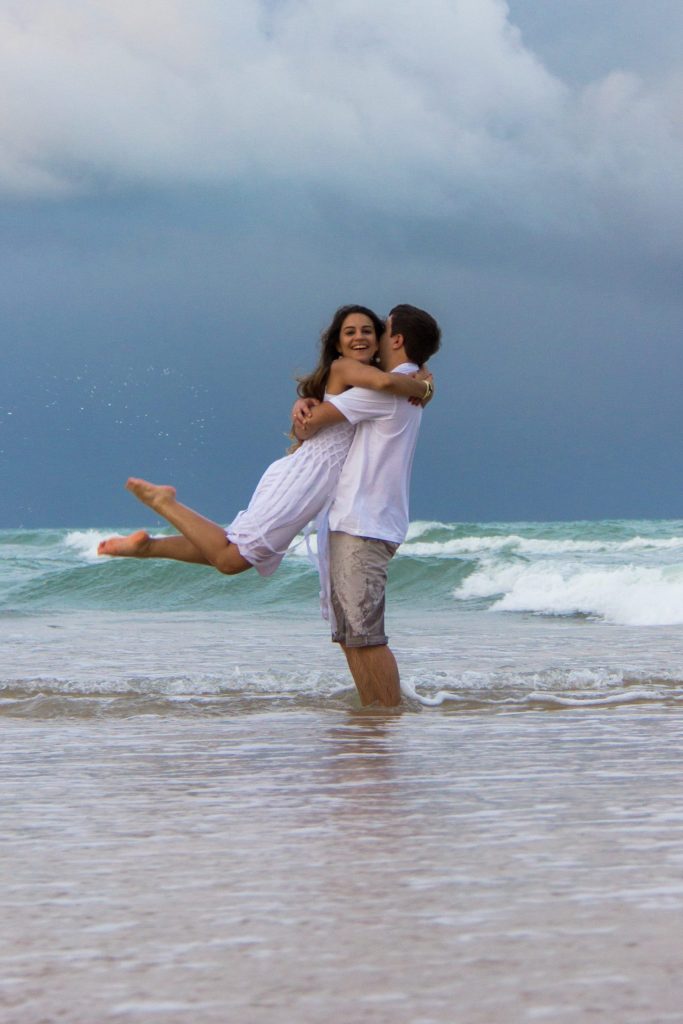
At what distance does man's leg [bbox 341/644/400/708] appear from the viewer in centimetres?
470

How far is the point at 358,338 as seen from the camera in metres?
4.61

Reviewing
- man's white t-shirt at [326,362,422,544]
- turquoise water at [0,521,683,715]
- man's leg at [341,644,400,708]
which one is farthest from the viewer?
turquoise water at [0,521,683,715]

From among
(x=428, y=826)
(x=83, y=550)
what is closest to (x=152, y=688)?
(x=428, y=826)

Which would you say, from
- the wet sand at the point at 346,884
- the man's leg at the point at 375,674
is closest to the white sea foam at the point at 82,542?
the man's leg at the point at 375,674

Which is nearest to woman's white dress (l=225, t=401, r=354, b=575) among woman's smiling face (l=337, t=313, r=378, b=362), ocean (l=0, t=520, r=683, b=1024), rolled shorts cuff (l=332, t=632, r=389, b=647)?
woman's smiling face (l=337, t=313, r=378, b=362)

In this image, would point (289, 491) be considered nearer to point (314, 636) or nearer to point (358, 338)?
point (358, 338)

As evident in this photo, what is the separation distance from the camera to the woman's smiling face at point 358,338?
4.61 metres

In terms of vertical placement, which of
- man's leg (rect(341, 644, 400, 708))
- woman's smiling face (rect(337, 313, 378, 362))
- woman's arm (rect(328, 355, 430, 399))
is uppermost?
woman's smiling face (rect(337, 313, 378, 362))

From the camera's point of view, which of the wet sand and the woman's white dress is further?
the woman's white dress

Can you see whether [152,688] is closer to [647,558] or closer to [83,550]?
[647,558]

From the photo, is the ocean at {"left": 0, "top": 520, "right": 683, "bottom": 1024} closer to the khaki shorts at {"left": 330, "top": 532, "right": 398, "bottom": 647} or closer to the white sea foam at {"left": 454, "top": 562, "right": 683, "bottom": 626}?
the khaki shorts at {"left": 330, "top": 532, "right": 398, "bottom": 647}

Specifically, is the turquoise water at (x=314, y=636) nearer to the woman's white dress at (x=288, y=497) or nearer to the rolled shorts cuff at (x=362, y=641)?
the rolled shorts cuff at (x=362, y=641)

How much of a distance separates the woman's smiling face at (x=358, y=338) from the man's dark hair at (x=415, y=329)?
96 millimetres

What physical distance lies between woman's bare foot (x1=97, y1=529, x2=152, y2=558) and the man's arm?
0.74 meters
